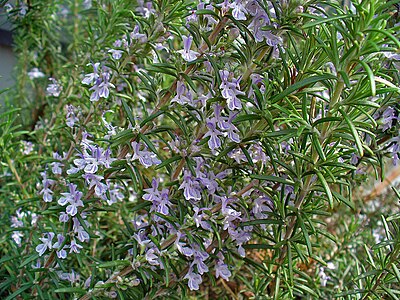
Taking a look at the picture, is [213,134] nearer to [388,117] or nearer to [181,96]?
[181,96]

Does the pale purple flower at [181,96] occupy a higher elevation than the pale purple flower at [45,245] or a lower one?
higher

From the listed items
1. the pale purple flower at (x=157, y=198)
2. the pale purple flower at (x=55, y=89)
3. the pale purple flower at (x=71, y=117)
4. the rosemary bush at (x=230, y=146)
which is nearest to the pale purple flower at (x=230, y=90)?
the rosemary bush at (x=230, y=146)

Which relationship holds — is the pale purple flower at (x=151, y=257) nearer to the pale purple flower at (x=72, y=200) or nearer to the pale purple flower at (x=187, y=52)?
the pale purple flower at (x=72, y=200)

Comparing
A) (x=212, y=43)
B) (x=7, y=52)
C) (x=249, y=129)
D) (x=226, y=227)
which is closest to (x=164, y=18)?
(x=212, y=43)

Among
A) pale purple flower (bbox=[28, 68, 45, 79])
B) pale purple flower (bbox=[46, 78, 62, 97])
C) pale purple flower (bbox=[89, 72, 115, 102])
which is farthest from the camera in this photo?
pale purple flower (bbox=[28, 68, 45, 79])

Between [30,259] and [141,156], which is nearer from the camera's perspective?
[141,156]

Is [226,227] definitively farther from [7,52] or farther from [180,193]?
[7,52]

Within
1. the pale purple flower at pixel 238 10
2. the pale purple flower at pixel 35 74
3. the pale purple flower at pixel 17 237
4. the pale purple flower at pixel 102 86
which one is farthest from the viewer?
the pale purple flower at pixel 35 74

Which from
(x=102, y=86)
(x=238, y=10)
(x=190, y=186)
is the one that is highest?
(x=238, y=10)

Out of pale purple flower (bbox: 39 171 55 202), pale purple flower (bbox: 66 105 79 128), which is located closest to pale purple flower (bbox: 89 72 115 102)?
pale purple flower (bbox: 66 105 79 128)

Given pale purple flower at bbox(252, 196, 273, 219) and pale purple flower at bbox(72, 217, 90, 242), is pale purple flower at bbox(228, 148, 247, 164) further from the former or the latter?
pale purple flower at bbox(72, 217, 90, 242)

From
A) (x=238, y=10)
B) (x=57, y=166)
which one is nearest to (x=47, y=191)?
(x=57, y=166)
